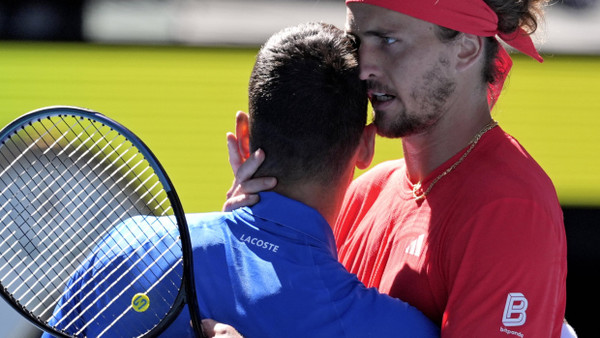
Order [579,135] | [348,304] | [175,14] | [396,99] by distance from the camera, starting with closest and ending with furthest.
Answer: [348,304] < [396,99] < [175,14] < [579,135]

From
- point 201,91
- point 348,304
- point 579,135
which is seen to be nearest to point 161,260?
point 348,304

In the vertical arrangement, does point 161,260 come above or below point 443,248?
above

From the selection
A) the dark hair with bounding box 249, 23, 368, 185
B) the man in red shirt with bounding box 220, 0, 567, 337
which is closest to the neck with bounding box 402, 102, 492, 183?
the man in red shirt with bounding box 220, 0, 567, 337

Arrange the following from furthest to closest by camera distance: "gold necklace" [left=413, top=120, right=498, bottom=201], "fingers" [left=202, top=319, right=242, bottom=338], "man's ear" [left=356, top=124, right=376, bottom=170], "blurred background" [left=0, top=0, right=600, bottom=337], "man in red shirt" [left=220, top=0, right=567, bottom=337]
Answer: "blurred background" [left=0, top=0, right=600, bottom=337] → "gold necklace" [left=413, top=120, right=498, bottom=201] → "man's ear" [left=356, top=124, right=376, bottom=170] → "man in red shirt" [left=220, top=0, right=567, bottom=337] → "fingers" [left=202, top=319, right=242, bottom=338]

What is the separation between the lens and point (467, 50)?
7.67 ft

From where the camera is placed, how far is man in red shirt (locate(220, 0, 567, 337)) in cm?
194

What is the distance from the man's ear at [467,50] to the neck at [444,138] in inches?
5.7

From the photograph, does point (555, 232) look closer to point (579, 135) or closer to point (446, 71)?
point (446, 71)

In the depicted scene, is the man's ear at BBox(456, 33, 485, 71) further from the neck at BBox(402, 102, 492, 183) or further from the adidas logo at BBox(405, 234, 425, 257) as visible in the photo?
the adidas logo at BBox(405, 234, 425, 257)

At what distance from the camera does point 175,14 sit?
12.2ft

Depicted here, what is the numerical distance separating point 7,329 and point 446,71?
2.51 meters

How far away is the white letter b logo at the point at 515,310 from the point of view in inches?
75.9

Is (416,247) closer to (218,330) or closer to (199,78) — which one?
(218,330)

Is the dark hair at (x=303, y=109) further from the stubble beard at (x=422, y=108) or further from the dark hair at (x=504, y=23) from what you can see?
the dark hair at (x=504, y=23)
